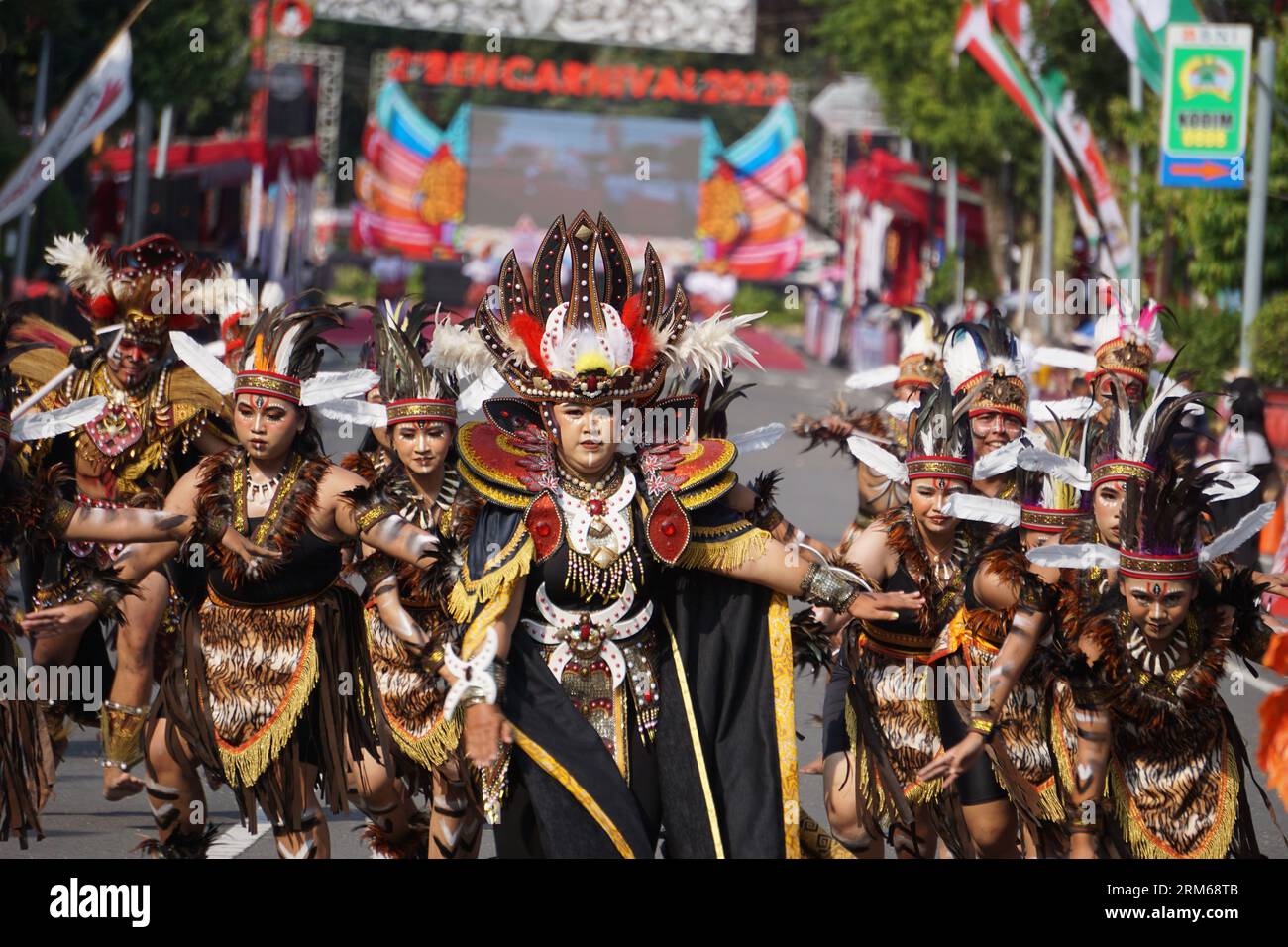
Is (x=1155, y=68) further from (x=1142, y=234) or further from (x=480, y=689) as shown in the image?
(x=480, y=689)

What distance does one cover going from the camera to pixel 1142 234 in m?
28.4

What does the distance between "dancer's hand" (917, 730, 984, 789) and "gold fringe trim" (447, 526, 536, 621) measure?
56.1 inches

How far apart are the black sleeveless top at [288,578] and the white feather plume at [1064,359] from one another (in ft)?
14.1

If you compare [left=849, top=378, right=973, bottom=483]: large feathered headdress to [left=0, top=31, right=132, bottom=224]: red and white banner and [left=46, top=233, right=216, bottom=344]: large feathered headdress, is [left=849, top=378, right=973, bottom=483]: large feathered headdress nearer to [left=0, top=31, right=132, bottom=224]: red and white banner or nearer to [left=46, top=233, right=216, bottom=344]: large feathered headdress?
[left=46, top=233, right=216, bottom=344]: large feathered headdress

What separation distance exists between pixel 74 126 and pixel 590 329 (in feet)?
66.6

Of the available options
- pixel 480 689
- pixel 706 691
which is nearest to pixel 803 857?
pixel 706 691

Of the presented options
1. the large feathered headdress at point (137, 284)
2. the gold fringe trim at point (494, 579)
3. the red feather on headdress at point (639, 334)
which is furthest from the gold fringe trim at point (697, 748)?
the large feathered headdress at point (137, 284)

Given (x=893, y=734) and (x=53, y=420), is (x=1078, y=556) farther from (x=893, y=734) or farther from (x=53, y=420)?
(x=53, y=420)

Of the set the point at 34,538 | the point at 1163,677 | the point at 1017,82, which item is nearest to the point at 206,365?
the point at 34,538

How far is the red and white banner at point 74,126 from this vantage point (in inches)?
966

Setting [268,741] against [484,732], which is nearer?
[484,732]

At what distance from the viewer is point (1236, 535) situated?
691 cm

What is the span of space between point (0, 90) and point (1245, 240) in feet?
57.4

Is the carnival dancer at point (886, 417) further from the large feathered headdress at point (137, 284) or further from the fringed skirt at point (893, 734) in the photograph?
the large feathered headdress at point (137, 284)
